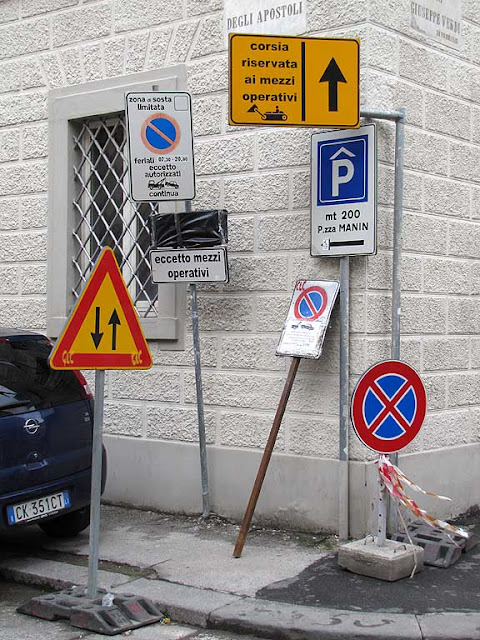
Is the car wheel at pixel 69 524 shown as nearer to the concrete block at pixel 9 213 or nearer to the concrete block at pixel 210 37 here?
the concrete block at pixel 9 213

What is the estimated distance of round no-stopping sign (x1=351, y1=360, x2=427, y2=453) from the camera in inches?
218

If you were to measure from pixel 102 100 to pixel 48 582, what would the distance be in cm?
400

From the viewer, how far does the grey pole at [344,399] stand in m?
6.36

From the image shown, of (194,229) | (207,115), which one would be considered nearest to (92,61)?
(207,115)

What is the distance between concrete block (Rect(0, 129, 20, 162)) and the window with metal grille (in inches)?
26.6

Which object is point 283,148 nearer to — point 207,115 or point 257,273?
point 207,115

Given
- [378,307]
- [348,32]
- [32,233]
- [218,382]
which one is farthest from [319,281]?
[32,233]

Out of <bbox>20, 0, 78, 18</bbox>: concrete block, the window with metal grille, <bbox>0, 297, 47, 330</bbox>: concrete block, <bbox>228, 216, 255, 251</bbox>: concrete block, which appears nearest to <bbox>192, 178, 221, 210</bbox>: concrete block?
<bbox>228, 216, 255, 251</bbox>: concrete block

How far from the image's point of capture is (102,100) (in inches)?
309

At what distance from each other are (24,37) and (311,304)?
3.98 meters

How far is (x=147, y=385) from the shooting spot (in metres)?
7.58

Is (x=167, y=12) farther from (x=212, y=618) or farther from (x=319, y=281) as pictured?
(x=212, y=618)

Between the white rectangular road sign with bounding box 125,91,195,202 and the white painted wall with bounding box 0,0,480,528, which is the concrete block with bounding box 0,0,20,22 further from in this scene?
the white rectangular road sign with bounding box 125,91,195,202

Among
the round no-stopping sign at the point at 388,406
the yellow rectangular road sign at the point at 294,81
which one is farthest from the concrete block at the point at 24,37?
the round no-stopping sign at the point at 388,406
